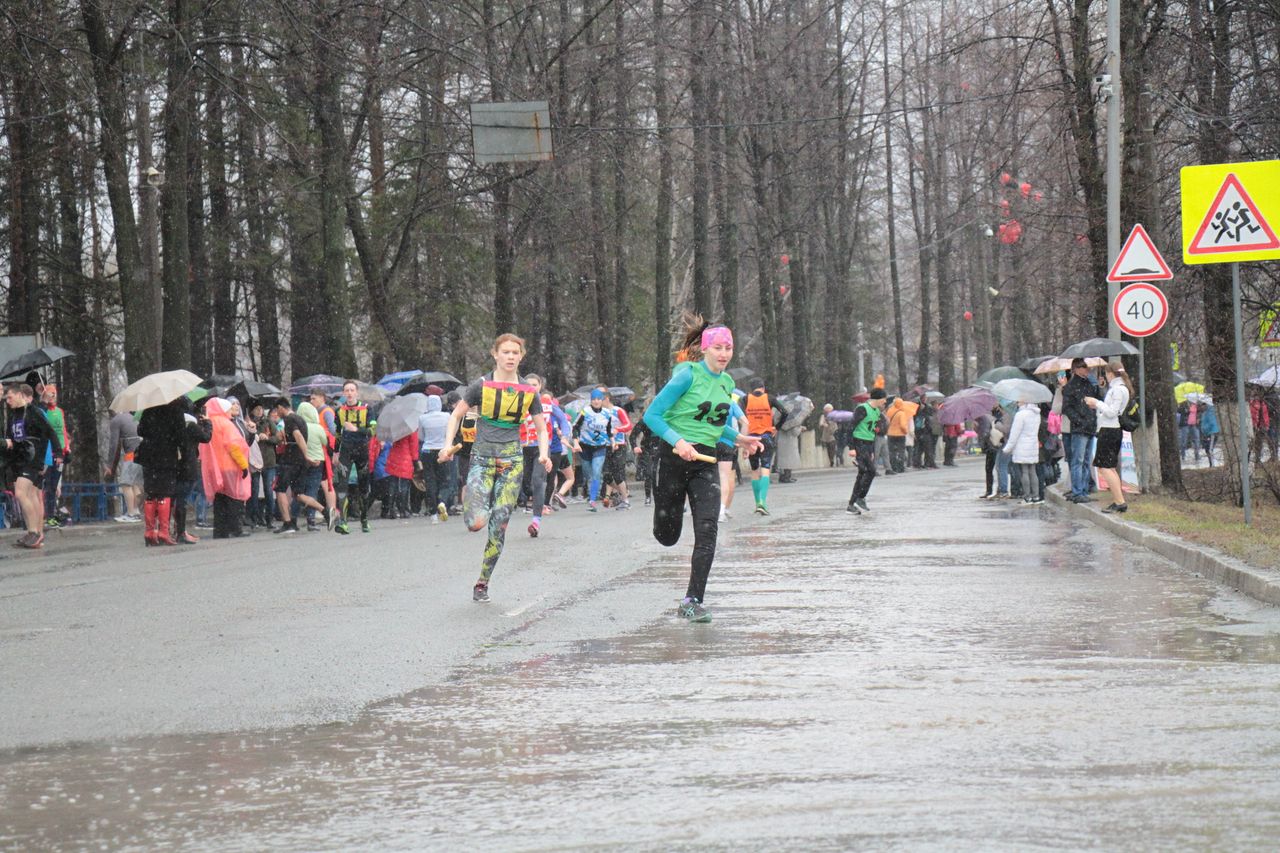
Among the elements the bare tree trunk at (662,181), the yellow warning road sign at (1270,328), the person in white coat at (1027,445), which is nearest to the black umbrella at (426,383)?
the person in white coat at (1027,445)

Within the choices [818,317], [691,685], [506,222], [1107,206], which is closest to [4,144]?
[506,222]

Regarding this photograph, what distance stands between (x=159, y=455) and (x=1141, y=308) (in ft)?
36.7

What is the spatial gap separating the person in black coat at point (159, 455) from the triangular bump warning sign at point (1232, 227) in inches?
433

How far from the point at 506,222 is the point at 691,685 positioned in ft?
96.0

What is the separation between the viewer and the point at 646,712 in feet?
24.1

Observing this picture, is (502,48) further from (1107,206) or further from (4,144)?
(1107,206)

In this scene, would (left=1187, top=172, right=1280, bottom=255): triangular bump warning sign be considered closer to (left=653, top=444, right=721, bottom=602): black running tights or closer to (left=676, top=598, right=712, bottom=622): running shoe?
(left=653, top=444, right=721, bottom=602): black running tights

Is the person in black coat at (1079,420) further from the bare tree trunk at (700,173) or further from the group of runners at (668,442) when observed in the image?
the bare tree trunk at (700,173)

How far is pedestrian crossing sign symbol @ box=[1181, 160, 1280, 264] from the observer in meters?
15.8

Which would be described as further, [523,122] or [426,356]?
[426,356]

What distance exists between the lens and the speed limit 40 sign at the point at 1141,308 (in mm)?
20625

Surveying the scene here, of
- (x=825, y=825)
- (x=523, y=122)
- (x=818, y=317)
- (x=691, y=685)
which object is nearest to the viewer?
(x=825, y=825)

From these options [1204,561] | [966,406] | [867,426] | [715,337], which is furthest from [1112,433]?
[966,406]

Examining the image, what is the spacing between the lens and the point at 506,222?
36.7 metres
